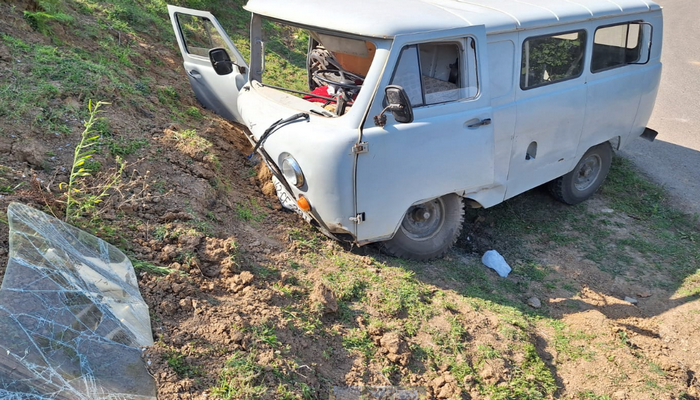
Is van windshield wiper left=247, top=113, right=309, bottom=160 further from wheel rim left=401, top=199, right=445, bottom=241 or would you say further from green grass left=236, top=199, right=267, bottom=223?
wheel rim left=401, top=199, right=445, bottom=241

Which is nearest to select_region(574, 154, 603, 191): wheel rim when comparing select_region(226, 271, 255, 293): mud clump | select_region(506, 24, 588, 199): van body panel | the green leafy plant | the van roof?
select_region(506, 24, 588, 199): van body panel

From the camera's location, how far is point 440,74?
4680 mm

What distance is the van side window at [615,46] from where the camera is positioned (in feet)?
18.3

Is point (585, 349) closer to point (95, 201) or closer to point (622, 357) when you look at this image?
point (622, 357)

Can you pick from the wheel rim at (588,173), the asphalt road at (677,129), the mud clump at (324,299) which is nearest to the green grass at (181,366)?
the mud clump at (324,299)

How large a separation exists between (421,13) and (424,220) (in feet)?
5.83

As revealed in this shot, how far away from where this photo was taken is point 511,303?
15.5ft

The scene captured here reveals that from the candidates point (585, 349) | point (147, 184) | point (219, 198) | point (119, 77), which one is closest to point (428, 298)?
Result: point (585, 349)

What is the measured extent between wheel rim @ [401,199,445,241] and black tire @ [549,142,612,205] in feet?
6.36

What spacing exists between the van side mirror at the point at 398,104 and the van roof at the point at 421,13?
434 mm

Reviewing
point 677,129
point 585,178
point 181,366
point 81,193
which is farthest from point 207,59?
point 677,129

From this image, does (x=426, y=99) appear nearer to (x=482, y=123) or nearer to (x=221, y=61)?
(x=482, y=123)

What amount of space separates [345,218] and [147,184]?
1.59m

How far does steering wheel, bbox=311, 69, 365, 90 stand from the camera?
4.68m
